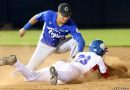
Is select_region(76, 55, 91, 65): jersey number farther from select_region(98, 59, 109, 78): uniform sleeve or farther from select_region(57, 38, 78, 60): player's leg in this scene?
select_region(57, 38, 78, 60): player's leg

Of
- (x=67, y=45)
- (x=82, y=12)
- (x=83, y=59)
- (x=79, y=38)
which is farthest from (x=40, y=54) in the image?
(x=82, y=12)

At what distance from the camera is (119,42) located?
1506 cm

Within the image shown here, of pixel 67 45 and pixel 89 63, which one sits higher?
pixel 89 63

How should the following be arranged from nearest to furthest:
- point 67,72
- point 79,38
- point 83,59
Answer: point 67,72 < point 83,59 < point 79,38

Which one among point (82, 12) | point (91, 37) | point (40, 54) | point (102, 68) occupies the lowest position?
point (82, 12)

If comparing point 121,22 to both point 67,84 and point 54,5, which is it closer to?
point 54,5

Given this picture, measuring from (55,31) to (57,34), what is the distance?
0.25ft

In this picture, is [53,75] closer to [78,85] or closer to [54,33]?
[78,85]

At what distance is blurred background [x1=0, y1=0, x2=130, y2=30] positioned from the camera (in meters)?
19.0

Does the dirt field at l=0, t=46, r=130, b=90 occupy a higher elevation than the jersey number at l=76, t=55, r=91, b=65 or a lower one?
lower

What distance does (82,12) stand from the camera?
64.0ft

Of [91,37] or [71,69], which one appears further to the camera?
[91,37]

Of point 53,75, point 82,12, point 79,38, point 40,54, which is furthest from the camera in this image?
point 82,12

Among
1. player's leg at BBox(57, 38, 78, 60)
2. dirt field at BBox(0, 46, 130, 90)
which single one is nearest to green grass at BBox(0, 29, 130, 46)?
dirt field at BBox(0, 46, 130, 90)
